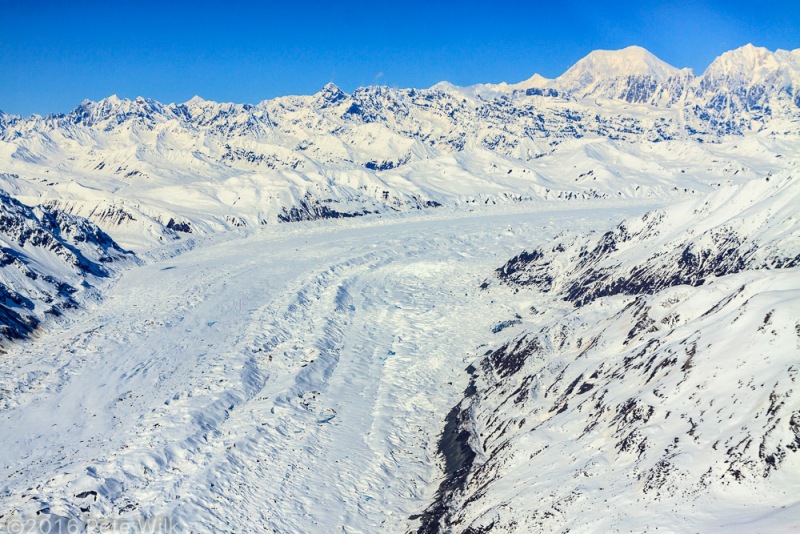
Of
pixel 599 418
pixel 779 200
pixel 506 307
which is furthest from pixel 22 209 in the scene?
pixel 779 200

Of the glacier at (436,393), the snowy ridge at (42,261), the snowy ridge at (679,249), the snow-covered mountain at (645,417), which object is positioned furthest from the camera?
the snowy ridge at (42,261)

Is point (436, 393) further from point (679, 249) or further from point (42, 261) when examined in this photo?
point (42, 261)

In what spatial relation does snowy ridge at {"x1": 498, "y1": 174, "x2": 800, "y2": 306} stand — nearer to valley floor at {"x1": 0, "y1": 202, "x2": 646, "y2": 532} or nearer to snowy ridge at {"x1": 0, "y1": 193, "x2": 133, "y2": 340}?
valley floor at {"x1": 0, "y1": 202, "x2": 646, "y2": 532}

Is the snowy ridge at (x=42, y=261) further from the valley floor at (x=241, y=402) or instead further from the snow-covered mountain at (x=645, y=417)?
the snow-covered mountain at (x=645, y=417)

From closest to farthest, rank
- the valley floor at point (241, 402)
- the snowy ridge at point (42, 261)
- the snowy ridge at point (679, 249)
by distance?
the valley floor at point (241, 402) < the snowy ridge at point (679, 249) < the snowy ridge at point (42, 261)

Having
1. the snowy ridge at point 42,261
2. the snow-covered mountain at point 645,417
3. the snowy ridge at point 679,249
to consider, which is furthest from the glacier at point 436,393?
the snowy ridge at point 42,261

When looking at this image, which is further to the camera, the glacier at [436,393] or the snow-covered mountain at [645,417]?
the glacier at [436,393]

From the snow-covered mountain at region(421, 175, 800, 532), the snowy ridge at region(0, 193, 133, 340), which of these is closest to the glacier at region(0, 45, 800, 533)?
the snow-covered mountain at region(421, 175, 800, 532)

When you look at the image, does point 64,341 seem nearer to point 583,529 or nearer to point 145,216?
point 583,529
